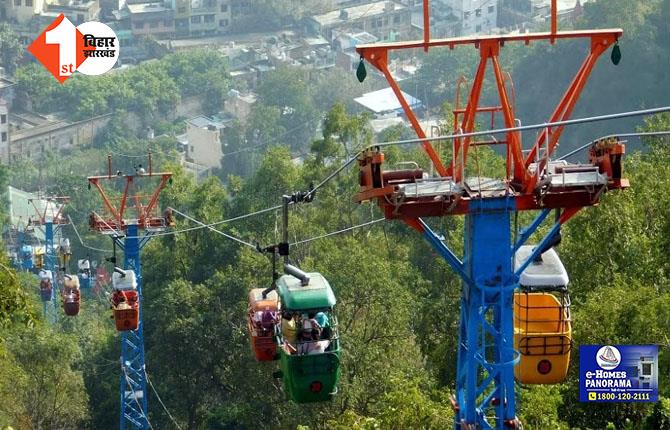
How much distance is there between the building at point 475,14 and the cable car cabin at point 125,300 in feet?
279

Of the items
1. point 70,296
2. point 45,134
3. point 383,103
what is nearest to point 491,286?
point 70,296

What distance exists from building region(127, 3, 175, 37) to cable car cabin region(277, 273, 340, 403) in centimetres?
9456

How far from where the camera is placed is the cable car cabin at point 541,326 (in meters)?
16.2

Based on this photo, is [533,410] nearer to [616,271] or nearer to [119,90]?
[616,271]

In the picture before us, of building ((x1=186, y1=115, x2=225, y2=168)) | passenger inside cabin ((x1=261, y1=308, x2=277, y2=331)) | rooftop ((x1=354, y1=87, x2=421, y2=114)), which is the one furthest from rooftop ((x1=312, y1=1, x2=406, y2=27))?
passenger inside cabin ((x1=261, y1=308, x2=277, y2=331))

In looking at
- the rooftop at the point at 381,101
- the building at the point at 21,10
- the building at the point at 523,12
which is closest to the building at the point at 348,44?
the rooftop at the point at 381,101

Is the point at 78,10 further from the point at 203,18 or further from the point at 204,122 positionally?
the point at 204,122

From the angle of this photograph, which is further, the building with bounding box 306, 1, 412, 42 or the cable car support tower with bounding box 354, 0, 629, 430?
the building with bounding box 306, 1, 412, 42

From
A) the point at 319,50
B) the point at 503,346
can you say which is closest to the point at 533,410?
the point at 503,346

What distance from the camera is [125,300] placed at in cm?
2772

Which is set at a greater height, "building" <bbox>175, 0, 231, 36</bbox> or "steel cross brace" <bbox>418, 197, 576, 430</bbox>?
"building" <bbox>175, 0, 231, 36</bbox>

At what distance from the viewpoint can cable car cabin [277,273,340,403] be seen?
17797 mm

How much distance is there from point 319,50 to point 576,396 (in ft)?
280

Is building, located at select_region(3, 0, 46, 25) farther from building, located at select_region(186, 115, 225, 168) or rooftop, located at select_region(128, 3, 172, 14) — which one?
building, located at select_region(186, 115, 225, 168)
